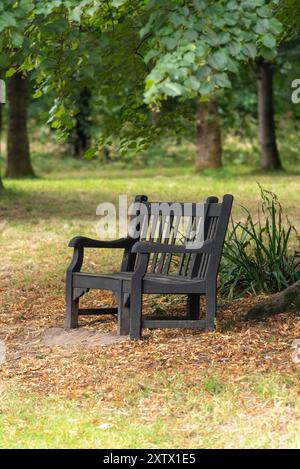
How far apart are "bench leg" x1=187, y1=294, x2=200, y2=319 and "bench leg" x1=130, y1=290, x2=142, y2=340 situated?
0.85 meters

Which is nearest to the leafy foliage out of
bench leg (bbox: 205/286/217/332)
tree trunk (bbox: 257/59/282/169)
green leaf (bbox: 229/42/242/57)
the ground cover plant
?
the ground cover plant

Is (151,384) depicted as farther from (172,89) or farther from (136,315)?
(172,89)

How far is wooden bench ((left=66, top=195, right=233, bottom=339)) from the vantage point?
7.87 meters

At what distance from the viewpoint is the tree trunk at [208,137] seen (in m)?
27.1

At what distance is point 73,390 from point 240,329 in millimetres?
1827

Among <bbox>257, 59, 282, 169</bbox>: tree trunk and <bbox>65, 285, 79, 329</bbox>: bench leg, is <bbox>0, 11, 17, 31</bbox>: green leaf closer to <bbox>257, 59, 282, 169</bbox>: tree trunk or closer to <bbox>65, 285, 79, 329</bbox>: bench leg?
<bbox>65, 285, 79, 329</bbox>: bench leg

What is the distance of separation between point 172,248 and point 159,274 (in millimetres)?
718

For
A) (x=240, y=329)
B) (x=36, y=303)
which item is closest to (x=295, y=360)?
(x=240, y=329)

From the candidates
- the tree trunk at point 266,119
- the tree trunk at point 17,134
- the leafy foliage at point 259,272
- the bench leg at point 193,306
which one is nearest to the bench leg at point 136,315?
the bench leg at point 193,306

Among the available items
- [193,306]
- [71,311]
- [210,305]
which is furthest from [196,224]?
[71,311]

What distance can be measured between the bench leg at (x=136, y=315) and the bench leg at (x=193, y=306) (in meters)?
0.85

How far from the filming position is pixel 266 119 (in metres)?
28.3

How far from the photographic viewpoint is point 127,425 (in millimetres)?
5996
